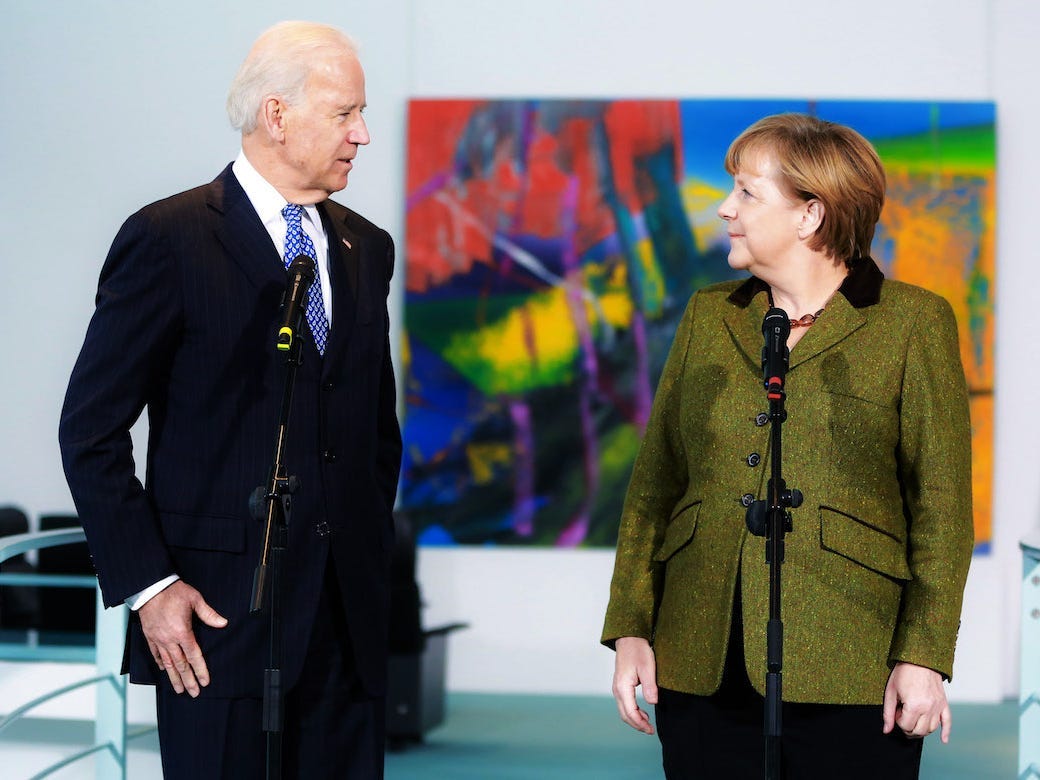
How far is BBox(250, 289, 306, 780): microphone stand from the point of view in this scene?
5.98 ft

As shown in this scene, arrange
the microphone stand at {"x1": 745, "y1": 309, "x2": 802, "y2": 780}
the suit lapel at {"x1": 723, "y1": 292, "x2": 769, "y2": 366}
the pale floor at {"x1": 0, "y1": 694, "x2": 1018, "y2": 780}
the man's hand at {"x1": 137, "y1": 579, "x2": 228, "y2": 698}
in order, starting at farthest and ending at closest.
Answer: the pale floor at {"x1": 0, "y1": 694, "x2": 1018, "y2": 780} < the suit lapel at {"x1": 723, "y1": 292, "x2": 769, "y2": 366} < the man's hand at {"x1": 137, "y1": 579, "x2": 228, "y2": 698} < the microphone stand at {"x1": 745, "y1": 309, "x2": 802, "y2": 780}

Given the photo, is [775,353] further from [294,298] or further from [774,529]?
[294,298]

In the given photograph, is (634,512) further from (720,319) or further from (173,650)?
(173,650)

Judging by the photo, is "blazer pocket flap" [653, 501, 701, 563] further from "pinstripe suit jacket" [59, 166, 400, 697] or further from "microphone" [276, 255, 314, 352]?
"microphone" [276, 255, 314, 352]

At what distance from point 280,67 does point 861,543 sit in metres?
1.10

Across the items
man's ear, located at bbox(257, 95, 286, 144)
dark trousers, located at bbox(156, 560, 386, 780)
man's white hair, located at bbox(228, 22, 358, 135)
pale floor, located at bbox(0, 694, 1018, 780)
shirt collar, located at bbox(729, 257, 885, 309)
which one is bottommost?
pale floor, located at bbox(0, 694, 1018, 780)

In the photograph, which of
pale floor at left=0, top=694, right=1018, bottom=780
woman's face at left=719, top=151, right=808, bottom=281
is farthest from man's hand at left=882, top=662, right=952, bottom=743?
pale floor at left=0, top=694, right=1018, bottom=780

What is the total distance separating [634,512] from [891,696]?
0.46m

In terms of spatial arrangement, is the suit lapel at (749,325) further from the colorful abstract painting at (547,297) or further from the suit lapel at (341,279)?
the colorful abstract painting at (547,297)

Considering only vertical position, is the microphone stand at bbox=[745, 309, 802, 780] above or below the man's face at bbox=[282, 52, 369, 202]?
below

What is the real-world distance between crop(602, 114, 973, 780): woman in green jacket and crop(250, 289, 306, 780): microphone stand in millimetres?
487

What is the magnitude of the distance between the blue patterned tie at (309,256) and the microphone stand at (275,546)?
0.56ft

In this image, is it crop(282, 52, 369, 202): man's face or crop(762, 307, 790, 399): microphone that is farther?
crop(282, 52, 369, 202): man's face

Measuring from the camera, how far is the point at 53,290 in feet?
19.2
